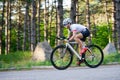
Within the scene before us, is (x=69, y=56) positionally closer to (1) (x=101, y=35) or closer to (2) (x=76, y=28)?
(2) (x=76, y=28)

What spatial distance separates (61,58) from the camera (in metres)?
12.8

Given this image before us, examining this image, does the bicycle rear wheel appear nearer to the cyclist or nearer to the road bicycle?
the road bicycle

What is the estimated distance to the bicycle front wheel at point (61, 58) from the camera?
1259cm

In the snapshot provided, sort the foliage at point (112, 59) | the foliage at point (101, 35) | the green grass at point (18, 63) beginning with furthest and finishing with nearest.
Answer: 1. the foliage at point (101, 35)
2. the foliage at point (112, 59)
3. the green grass at point (18, 63)

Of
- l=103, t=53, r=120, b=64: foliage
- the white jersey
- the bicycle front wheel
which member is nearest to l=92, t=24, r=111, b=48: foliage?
l=103, t=53, r=120, b=64: foliage

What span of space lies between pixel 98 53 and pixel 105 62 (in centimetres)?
234

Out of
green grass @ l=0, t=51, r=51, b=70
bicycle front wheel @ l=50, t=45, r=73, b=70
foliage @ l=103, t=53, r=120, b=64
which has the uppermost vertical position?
bicycle front wheel @ l=50, t=45, r=73, b=70

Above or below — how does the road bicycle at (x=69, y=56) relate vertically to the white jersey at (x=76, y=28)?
below

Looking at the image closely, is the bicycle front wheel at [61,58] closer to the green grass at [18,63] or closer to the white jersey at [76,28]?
the white jersey at [76,28]

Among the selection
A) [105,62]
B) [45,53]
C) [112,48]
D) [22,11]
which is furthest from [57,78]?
[22,11]

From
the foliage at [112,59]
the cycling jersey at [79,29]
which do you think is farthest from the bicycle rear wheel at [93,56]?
the foliage at [112,59]

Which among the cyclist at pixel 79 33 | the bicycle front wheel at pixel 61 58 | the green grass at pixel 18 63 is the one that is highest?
the cyclist at pixel 79 33

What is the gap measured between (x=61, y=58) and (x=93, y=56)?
A: 107cm

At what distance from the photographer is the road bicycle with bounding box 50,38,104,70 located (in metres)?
12.6
